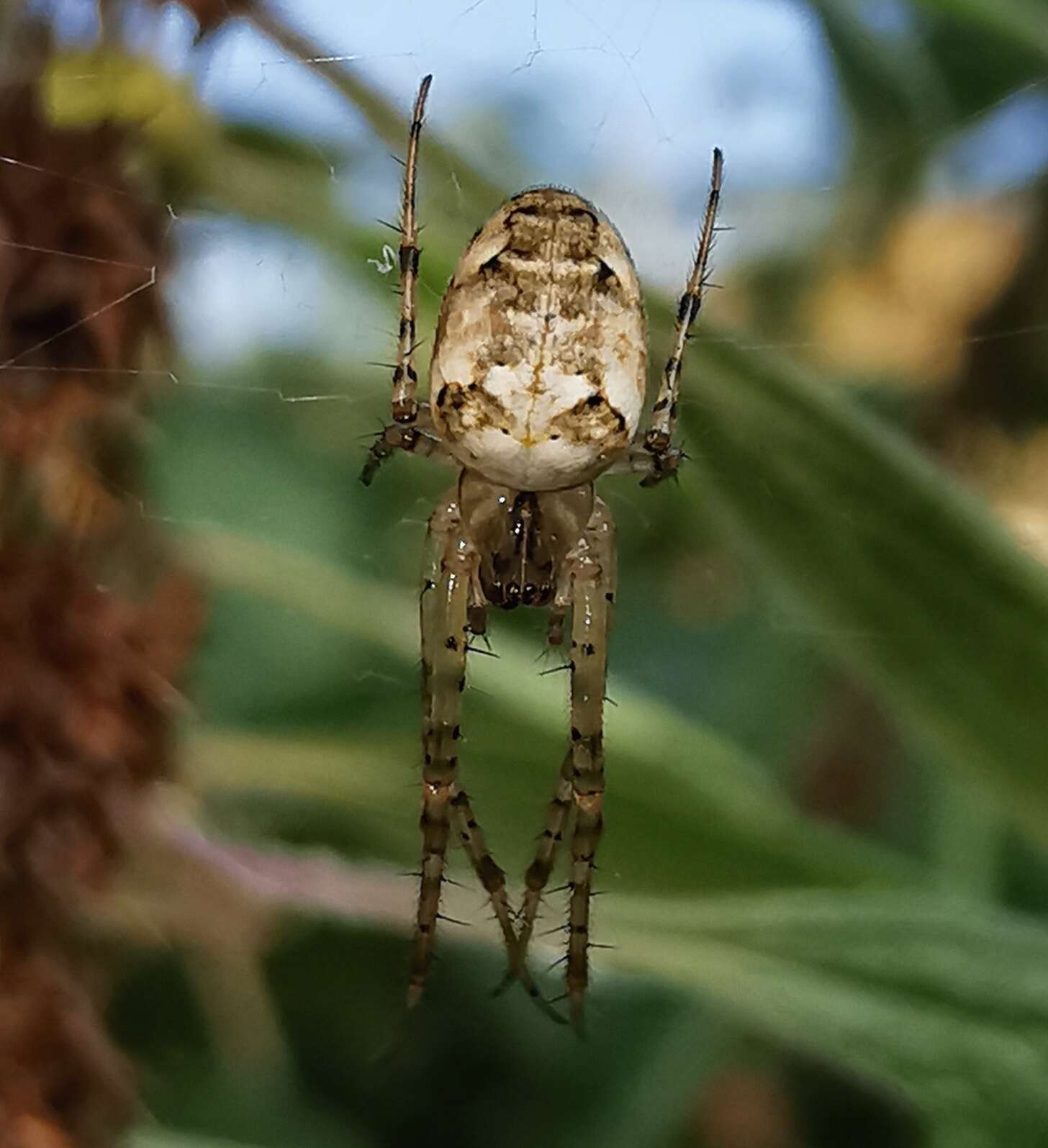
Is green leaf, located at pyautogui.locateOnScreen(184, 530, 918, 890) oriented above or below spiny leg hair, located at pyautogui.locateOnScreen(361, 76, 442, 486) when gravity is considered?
below

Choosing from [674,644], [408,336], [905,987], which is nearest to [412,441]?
[408,336]

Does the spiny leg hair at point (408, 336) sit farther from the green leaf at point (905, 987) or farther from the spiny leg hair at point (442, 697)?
the green leaf at point (905, 987)

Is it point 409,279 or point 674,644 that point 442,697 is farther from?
point 674,644

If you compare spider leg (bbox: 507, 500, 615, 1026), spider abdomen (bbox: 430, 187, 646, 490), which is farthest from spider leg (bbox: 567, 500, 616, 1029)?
spider abdomen (bbox: 430, 187, 646, 490)

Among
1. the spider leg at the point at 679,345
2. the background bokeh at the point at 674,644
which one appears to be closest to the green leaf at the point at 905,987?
the background bokeh at the point at 674,644

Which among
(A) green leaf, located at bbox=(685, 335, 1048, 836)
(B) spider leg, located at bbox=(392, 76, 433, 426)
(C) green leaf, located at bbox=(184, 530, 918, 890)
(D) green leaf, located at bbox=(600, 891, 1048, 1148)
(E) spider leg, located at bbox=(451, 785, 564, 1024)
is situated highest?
(B) spider leg, located at bbox=(392, 76, 433, 426)

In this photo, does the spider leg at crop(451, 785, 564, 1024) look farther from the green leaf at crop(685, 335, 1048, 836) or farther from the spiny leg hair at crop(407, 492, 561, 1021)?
the green leaf at crop(685, 335, 1048, 836)

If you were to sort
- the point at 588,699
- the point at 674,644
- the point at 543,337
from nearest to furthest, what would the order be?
1. the point at 543,337
2. the point at 588,699
3. the point at 674,644
